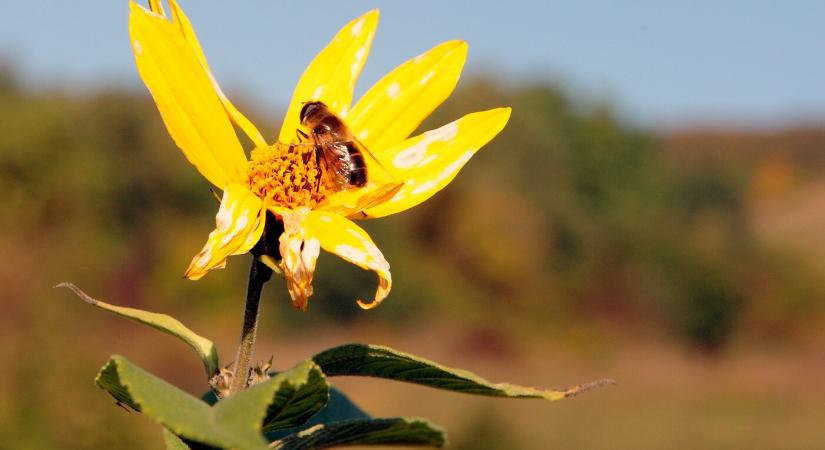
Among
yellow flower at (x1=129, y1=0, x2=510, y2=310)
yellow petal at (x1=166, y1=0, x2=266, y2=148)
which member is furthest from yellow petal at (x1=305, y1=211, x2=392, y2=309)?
yellow petal at (x1=166, y1=0, x2=266, y2=148)

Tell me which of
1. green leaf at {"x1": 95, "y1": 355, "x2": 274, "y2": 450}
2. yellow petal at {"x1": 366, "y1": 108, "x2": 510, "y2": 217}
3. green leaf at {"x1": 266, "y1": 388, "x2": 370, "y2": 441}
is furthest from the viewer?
green leaf at {"x1": 266, "y1": 388, "x2": 370, "y2": 441}

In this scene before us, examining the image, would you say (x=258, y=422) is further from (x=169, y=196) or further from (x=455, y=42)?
(x=169, y=196)

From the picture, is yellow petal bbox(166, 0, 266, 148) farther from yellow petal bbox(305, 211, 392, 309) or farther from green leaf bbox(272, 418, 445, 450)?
green leaf bbox(272, 418, 445, 450)

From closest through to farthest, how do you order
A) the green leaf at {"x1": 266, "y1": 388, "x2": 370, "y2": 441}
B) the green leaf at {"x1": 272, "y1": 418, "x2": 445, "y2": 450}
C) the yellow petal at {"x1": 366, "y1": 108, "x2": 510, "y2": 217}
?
the green leaf at {"x1": 272, "y1": 418, "x2": 445, "y2": 450} < the yellow petal at {"x1": 366, "y1": 108, "x2": 510, "y2": 217} < the green leaf at {"x1": 266, "y1": 388, "x2": 370, "y2": 441}

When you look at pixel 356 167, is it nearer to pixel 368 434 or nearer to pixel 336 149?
pixel 336 149

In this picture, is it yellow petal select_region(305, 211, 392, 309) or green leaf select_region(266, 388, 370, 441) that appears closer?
yellow petal select_region(305, 211, 392, 309)

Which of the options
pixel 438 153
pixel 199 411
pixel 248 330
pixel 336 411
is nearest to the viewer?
pixel 199 411

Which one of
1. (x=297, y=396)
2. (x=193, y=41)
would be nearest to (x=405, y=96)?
(x=193, y=41)
